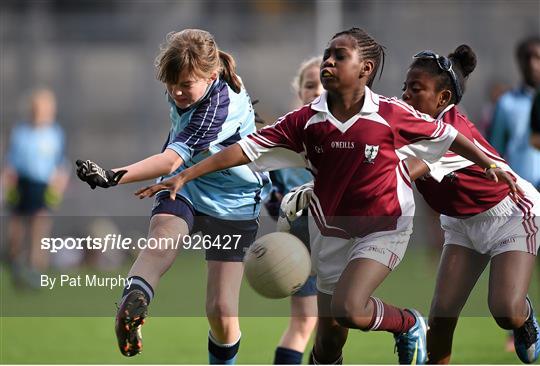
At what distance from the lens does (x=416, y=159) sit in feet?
18.6

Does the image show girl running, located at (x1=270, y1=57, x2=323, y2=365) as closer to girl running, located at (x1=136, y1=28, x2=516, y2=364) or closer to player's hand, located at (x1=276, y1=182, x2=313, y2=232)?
player's hand, located at (x1=276, y1=182, x2=313, y2=232)

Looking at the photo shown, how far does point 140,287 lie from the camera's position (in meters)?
5.62

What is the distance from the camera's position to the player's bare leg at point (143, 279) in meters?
5.46

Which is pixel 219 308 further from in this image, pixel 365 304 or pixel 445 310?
pixel 445 310

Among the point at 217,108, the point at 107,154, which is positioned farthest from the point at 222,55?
the point at 107,154

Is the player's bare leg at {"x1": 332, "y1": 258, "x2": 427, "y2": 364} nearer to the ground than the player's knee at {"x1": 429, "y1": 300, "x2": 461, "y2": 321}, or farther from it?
farther from it

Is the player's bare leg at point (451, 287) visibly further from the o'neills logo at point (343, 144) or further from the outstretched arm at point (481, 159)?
the o'neills logo at point (343, 144)

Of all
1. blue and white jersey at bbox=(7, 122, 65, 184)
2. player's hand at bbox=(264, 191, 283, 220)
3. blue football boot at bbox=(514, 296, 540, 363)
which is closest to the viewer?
blue football boot at bbox=(514, 296, 540, 363)

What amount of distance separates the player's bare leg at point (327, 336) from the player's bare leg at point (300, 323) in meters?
0.74

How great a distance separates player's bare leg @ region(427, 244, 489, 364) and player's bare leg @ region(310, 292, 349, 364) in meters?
0.59

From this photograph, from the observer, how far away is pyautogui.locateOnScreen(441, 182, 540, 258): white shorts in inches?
231

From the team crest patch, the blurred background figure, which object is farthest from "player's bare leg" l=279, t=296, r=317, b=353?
the blurred background figure

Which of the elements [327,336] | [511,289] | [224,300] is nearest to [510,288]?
[511,289]

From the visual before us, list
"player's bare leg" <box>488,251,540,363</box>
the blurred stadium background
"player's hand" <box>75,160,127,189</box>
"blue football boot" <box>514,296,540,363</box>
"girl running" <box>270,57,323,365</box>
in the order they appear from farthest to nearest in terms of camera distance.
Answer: the blurred stadium background
"girl running" <box>270,57,323,365</box>
"blue football boot" <box>514,296,540,363</box>
"player's bare leg" <box>488,251,540,363</box>
"player's hand" <box>75,160,127,189</box>
